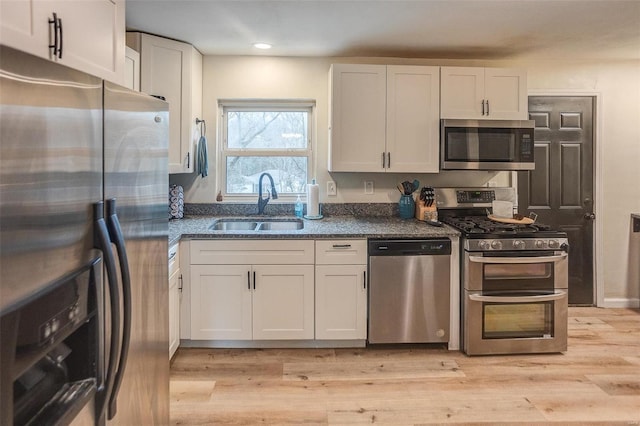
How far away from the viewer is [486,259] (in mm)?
2840

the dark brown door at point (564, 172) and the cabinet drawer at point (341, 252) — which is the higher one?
the dark brown door at point (564, 172)

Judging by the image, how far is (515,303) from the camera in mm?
2879

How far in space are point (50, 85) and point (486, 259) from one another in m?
2.62

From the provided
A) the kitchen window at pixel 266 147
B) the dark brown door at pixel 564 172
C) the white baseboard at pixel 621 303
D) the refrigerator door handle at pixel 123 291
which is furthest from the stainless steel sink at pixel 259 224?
the white baseboard at pixel 621 303

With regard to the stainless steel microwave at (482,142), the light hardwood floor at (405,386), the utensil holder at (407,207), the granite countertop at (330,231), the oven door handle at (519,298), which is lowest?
the light hardwood floor at (405,386)

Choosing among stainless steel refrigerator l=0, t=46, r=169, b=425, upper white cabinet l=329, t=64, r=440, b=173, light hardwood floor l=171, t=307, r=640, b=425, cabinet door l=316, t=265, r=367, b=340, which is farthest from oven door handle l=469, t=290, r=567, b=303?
stainless steel refrigerator l=0, t=46, r=169, b=425

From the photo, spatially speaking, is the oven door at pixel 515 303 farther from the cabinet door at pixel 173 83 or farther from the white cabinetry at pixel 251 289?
the cabinet door at pixel 173 83

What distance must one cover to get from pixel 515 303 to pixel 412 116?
1.53 m

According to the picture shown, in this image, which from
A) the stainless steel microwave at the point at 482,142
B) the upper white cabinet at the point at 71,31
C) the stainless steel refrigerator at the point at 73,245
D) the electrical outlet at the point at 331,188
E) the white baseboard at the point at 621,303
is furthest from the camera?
the white baseboard at the point at 621,303

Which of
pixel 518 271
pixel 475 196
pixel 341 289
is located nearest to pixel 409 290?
pixel 341 289

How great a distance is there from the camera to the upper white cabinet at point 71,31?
4.00 feet

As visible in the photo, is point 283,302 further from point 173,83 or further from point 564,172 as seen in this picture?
point 564,172

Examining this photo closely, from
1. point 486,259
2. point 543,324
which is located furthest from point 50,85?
point 543,324

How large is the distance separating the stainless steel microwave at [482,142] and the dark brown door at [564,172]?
0.67 m
